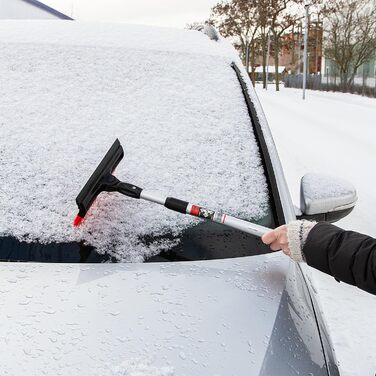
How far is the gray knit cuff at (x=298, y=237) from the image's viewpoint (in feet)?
4.20

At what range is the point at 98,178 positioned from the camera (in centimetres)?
151

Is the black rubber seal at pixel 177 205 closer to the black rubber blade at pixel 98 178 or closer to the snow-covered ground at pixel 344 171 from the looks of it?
the black rubber blade at pixel 98 178

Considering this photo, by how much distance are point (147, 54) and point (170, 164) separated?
1.75 ft

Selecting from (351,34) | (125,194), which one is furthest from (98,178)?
(351,34)

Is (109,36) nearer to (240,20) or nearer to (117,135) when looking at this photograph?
(117,135)

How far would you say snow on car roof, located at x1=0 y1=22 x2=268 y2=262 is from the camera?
153 centimetres

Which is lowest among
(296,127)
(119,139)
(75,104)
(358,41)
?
(296,127)

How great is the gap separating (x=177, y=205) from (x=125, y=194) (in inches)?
6.4

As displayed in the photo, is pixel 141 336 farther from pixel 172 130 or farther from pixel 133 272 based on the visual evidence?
pixel 172 130

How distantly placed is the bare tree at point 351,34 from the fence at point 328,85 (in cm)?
64

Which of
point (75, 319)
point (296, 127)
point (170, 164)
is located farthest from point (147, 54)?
point (296, 127)

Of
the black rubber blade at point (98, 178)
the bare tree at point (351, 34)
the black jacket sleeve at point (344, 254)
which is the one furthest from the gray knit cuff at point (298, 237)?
the bare tree at point (351, 34)

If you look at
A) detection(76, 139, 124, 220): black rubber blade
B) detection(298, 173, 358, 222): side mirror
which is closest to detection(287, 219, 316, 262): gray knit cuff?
detection(298, 173, 358, 222): side mirror

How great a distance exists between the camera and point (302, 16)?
4094cm
